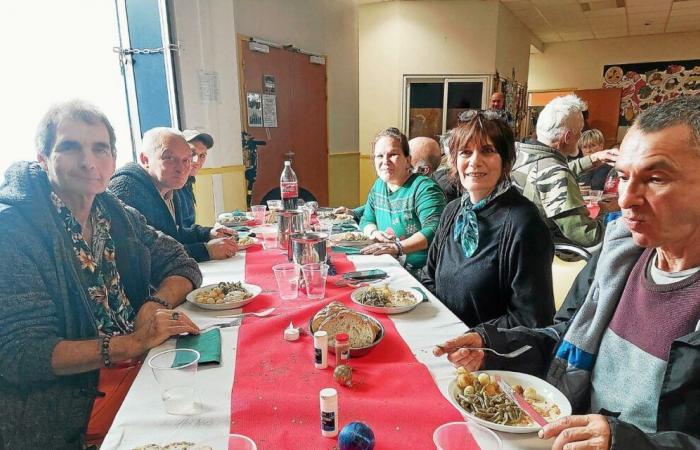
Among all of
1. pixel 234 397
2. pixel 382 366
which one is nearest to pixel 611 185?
pixel 382 366

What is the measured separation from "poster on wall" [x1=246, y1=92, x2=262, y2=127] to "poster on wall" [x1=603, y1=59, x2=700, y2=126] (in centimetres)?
783

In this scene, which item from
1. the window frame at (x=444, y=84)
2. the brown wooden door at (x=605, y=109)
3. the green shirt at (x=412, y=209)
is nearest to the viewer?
the green shirt at (x=412, y=209)

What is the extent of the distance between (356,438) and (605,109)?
33.0ft

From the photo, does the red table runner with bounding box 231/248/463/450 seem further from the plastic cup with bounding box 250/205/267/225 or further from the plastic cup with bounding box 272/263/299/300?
the plastic cup with bounding box 250/205/267/225

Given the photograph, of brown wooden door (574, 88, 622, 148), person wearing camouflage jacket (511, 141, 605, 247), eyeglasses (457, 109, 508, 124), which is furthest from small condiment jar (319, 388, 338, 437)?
brown wooden door (574, 88, 622, 148)

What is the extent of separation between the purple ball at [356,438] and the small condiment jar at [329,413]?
0.04 m

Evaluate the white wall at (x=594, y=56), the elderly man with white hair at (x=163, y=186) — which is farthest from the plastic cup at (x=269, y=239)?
the white wall at (x=594, y=56)

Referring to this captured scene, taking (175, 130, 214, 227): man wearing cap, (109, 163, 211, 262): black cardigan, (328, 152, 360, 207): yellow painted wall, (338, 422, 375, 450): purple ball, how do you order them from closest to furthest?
(338, 422, 375, 450): purple ball, (109, 163, 211, 262): black cardigan, (175, 130, 214, 227): man wearing cap, (328, 152, 360, 207): yellow painted wall

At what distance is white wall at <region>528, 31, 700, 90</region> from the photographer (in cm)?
856

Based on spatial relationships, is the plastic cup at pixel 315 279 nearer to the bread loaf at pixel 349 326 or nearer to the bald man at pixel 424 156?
the bread loaf at pixel 349 326

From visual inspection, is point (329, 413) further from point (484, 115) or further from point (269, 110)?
point (269, 110)

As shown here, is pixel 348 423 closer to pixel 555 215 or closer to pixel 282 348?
pixel 282 348

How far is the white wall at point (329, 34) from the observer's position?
4.57m

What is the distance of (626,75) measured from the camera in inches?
355
